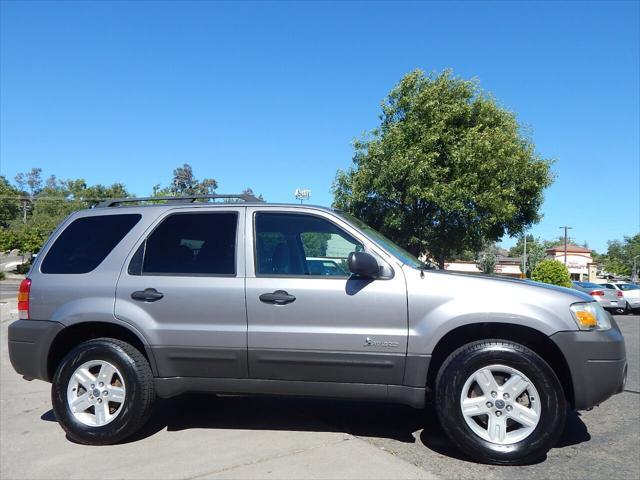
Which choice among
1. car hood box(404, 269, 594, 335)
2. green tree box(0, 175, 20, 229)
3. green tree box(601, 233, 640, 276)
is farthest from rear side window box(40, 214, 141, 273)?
green tree box(601, 233, 640, 276)

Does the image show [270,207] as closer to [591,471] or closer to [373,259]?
[373,259]

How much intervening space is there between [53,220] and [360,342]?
60864 millimetres

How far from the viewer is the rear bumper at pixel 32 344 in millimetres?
4242

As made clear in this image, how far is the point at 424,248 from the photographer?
1908 cm

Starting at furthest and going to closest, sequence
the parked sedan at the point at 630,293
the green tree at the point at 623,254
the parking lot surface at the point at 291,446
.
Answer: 1. the green tree at the point at 623,254
2. the parked sedan at the point at 630,293
3. the parking lot surface at the point at 291,446

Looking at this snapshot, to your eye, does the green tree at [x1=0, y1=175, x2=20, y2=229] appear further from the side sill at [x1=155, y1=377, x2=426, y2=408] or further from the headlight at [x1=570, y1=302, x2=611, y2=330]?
the headlight at [x1=570, y1=302, x2=611, y2=330]

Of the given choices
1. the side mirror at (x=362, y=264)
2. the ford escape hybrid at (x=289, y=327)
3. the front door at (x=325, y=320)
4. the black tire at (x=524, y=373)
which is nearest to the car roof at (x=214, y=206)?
the ford escape hybrid at (x=289, y=327)

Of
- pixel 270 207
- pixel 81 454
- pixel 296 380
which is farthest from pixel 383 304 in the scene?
pixel 81 454

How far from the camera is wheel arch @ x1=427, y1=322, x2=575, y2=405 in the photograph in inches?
150

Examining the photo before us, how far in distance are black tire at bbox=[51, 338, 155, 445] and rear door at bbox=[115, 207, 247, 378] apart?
0.60ft

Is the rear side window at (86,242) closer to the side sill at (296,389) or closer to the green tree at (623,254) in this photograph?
the side sill at (296,389)

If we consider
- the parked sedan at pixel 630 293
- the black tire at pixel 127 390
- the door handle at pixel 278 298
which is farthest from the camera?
the parked sedan at pixel 630 293

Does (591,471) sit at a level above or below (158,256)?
below

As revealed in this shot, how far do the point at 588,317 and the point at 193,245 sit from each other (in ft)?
10.2
